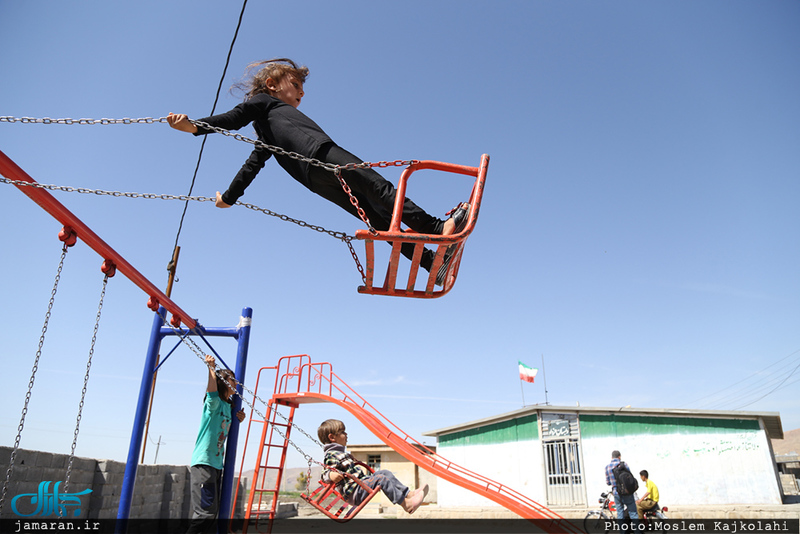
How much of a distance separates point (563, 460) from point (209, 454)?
625 inches

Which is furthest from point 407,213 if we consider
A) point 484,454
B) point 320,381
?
point 484,454

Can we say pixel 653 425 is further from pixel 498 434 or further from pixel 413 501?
pixel 413 501

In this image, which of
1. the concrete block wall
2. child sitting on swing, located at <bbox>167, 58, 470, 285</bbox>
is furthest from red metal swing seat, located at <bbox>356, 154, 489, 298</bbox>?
the concrete block wall

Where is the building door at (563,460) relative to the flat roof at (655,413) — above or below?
below

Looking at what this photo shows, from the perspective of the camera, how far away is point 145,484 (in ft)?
27.8

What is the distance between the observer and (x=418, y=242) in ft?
10.1

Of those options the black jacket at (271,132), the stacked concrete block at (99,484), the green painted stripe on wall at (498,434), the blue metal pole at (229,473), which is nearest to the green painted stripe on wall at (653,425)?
the green painted stripe on wall at (498,434)

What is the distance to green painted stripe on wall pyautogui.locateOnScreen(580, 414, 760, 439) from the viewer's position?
1656 centimetres

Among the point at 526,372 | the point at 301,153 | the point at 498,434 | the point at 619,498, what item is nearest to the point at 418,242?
the point at 301,153

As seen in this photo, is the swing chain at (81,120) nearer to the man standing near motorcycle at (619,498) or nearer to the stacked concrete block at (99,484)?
the stacked concrete block at (99,484)

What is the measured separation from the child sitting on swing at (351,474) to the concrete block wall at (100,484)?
3.19 metres

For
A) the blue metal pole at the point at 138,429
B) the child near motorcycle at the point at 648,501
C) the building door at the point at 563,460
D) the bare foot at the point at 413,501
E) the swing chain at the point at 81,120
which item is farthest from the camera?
the building door at the point at 563,460

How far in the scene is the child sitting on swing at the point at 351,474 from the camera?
16.3ft

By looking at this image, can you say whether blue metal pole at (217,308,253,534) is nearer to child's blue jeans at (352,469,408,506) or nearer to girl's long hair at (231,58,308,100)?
child's blue jeans at (352,469,408,506)
